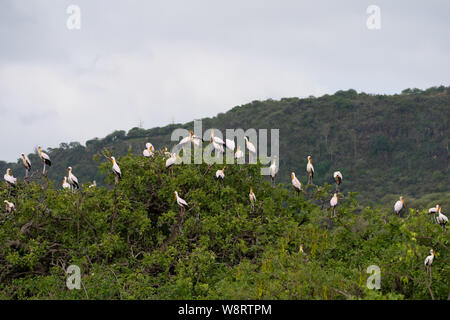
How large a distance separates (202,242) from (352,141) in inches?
1534

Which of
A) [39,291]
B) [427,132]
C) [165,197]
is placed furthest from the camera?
[427,132]

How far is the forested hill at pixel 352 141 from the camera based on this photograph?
39.9m

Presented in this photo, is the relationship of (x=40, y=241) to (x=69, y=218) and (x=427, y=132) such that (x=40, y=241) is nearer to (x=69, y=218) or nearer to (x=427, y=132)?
(x=69, y=218)

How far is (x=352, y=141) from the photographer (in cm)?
4631

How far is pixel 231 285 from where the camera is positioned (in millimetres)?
7293

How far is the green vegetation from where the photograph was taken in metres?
7.61

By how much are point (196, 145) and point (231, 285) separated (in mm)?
4373

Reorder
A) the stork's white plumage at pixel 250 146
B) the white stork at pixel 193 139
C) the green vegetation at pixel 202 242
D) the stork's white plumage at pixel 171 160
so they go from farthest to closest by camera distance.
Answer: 1. the stork's white plumage at pixel 250 146
2. the white stork at pixel 193 139
3. the stork's white plumage at pixel 171 160
4. the green vegetation at pixel 202 242

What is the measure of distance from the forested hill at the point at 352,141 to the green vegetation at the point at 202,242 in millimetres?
25729

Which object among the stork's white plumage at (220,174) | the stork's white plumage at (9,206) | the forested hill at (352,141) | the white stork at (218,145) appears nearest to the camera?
the stork's white plumage at (9,206)

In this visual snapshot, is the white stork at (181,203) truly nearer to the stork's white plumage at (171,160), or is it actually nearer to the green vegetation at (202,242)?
the green vegetation at (202,242)

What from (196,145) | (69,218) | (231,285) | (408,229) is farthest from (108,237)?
(408,229)

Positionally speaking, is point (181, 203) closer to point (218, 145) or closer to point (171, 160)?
point (171, 160)

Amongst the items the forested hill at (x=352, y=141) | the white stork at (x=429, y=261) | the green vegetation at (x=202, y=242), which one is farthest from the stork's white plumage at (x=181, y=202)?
the forested hill at (x=352, y=141)
